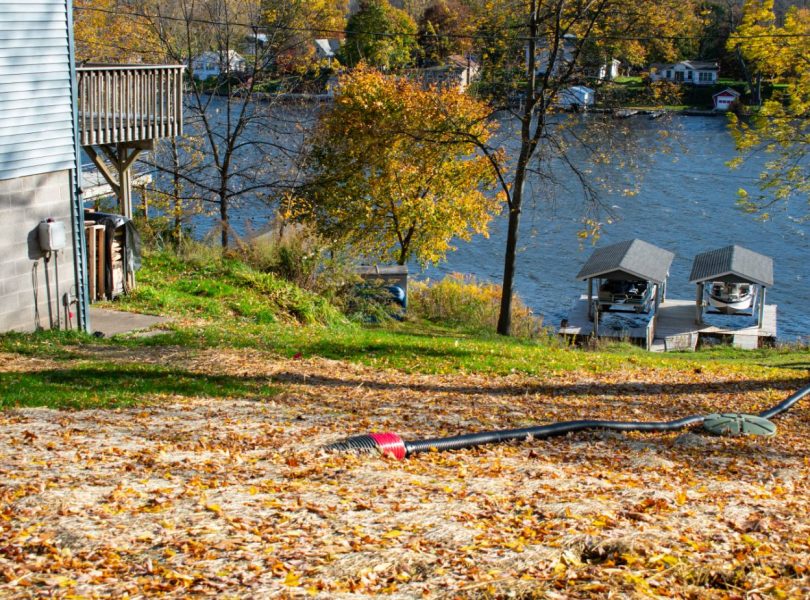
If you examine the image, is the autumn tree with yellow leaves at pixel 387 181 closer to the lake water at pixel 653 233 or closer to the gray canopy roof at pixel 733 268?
the lake water at pixel 653 233

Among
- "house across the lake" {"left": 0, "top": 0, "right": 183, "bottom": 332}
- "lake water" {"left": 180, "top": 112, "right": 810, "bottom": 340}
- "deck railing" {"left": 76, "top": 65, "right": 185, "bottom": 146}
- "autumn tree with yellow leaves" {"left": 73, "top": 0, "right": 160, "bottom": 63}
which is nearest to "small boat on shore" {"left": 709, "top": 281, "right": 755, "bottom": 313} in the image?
"lake water" {"left": 180, "top": 112, "right": 810, "bottom": 340}

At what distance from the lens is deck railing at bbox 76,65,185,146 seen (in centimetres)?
1431

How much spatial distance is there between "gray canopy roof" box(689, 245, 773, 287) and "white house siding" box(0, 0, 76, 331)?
67.0 ft

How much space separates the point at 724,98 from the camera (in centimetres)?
5822

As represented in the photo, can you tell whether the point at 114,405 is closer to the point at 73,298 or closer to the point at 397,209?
the point at 73,298

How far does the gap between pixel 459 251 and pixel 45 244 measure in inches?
1081

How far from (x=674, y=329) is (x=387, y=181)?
34.3 feet

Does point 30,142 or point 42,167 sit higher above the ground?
point 30,142

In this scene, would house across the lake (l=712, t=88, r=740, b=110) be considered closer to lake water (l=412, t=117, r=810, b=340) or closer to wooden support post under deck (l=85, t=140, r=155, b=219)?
lake water (l=412, t=117, r=810, b=340)

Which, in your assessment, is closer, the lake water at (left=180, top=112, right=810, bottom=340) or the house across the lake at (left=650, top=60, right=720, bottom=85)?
the lake water at (left=180, top=112, right=810, bottom=340)

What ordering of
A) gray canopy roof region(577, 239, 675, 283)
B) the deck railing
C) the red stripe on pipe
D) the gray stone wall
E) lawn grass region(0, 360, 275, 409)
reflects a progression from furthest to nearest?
gray canopy roof region(577, 239, 675, 283) < the deck railing < the gray stone wall < lawn grass region(0, 360, 275, 409) < the red stripe on pipe

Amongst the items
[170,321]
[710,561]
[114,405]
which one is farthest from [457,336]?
[710,561]

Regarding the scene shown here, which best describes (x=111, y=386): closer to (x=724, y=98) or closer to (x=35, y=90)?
(x=35, y=90)

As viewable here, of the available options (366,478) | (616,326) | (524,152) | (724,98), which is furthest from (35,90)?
(724,98)
